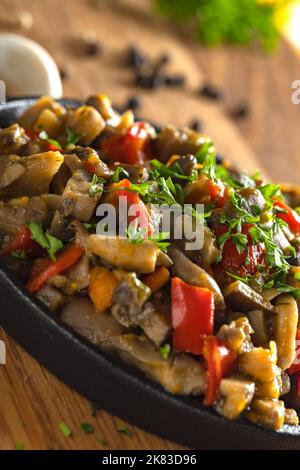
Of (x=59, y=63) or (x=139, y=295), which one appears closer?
(x=139, y=295)

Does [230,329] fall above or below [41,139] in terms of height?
below

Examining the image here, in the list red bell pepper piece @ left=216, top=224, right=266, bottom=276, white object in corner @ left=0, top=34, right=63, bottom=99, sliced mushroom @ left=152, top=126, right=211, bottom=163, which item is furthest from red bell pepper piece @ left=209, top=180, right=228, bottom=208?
white object in corner @ left=0, top=34, right=63, bottom=99

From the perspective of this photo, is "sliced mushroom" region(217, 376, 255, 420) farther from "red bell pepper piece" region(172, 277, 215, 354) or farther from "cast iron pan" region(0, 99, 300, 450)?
"red bell pepper piece" region(172, 277, 215, 354)

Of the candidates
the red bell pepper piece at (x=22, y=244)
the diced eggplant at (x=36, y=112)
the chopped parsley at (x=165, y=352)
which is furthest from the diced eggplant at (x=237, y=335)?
the diced eggplant at (x=36, y=112)

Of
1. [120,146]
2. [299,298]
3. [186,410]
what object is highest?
[120,146]

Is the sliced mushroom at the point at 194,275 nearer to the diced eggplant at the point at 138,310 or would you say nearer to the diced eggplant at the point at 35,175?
the diced eggplant at the point at 138,310

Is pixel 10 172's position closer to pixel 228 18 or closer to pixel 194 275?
pixel 194 275
